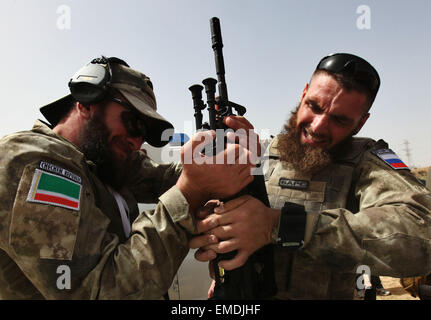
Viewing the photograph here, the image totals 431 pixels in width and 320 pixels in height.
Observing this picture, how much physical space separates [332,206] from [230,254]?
988 millimetres

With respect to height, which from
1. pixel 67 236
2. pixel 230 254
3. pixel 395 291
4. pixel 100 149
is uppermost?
pixel 100 149

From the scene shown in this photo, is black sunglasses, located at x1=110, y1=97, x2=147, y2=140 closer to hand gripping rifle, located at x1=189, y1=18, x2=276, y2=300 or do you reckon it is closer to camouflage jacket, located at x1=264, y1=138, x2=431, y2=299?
hand gripping rifle, located at x1=189, y1=18, x2=276, y2=300

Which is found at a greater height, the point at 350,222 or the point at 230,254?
the point at 350,222

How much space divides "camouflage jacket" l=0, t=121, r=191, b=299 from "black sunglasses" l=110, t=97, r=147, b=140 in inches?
21.1

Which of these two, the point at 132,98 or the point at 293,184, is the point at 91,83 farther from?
the point at 293,184

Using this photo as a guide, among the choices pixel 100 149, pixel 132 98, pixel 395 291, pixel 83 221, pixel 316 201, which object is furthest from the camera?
pixel 395 291

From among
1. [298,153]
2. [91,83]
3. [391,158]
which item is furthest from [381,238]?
[91,83]

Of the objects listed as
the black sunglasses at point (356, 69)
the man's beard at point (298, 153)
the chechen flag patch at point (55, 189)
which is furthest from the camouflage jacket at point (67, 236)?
the black sunglasses at point (356, 69)

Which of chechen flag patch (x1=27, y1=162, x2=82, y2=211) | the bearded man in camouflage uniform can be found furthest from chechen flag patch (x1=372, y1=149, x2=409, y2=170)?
chechen flag patch (x1=27, y1=162, x2=82, y2=211)

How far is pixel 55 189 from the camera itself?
137 cm

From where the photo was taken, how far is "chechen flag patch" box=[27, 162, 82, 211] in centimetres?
133

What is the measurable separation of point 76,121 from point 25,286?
3.83 feet

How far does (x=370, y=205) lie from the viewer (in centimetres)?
198
